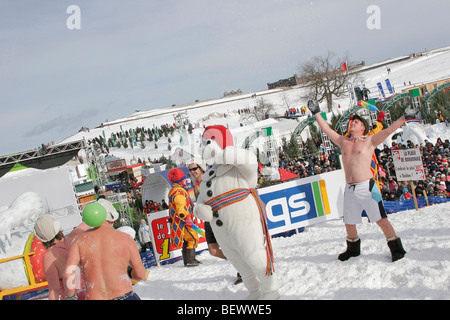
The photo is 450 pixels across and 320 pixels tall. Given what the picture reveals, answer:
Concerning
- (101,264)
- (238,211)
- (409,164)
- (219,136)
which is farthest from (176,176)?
(409,164)

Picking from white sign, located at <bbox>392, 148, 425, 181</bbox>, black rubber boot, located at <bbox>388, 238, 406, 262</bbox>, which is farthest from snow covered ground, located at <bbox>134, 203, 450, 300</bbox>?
white sign, located at <bbox>392, 148, 425, 181</bbox>

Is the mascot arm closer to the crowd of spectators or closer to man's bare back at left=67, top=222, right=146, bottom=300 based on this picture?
man's bare back at left=67, top=222, right=146, bottom=300

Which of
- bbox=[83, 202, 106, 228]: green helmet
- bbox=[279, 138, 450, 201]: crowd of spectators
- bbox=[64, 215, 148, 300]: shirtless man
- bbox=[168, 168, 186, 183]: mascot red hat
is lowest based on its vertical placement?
bbox=[279, 138, 450, 201]: crowd of spectators

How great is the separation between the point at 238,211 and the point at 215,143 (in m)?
0.60

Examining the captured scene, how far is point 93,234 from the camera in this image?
260cm

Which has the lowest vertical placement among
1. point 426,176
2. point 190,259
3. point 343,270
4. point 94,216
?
point 426,176

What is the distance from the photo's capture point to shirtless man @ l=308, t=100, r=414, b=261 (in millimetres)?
3771

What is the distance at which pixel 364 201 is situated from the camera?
12.7 feet

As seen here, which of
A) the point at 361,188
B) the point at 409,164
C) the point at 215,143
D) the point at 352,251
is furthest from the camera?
the point at 409,164

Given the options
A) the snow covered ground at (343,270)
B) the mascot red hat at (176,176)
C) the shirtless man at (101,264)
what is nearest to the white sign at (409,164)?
the snow covered ground at (343,270)

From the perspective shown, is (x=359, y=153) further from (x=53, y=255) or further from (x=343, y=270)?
(x=53, y=255)

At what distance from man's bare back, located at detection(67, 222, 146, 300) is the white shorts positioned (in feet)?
7.58
